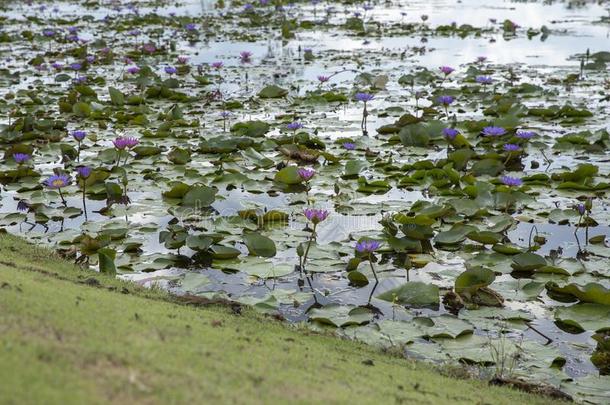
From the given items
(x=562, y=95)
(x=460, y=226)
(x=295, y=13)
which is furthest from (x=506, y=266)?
(x=295, y=13)

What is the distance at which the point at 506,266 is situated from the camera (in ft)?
13.0

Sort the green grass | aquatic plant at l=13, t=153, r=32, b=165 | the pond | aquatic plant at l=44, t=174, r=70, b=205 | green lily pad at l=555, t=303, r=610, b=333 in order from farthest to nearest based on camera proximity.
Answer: aquatic plant at l=13, t=153, r=32, b=165, aquatic plant at l=44, t=174, r=70, b=205, the pond, green lily pad at l=555, t=303, r=610, b=333, the green grass

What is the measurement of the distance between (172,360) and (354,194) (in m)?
3.43

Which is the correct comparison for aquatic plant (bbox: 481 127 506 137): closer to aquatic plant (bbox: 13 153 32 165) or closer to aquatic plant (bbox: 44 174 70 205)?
aquatic plant (bbox: 44 174 70 205)

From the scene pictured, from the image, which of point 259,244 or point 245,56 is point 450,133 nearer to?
point 259,244

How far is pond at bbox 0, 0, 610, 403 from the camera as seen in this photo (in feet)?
11.3

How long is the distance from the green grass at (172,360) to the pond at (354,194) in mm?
541

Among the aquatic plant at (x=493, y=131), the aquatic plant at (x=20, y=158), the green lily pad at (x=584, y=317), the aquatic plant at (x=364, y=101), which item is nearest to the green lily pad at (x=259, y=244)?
the green lily pad at (x=584, y=317)

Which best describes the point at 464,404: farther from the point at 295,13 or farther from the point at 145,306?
the point at 295,13

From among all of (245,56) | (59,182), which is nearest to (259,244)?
(59,182)

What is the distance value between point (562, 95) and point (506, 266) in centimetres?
527

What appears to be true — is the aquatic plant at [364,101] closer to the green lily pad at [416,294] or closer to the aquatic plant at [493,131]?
the aquatic plant at [493,131]

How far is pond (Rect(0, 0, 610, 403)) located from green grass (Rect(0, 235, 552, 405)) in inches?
21.3

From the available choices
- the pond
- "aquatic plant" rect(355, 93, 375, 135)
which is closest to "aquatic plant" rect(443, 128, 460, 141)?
the pond
